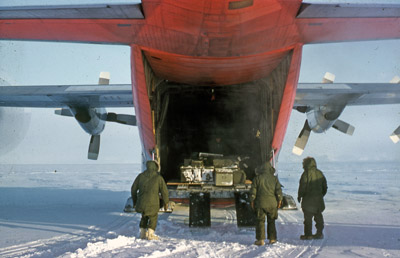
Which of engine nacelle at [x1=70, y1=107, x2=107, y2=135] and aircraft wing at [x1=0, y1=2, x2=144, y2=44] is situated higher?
aircraft wing at [x1=0, y1=2, x2=144, y2=44]

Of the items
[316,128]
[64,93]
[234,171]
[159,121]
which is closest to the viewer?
[234,171]

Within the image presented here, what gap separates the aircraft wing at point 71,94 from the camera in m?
9.62

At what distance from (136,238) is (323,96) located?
7.42 meters

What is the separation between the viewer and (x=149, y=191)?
18.3 ft

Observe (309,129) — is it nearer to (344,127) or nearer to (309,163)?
(344,127)

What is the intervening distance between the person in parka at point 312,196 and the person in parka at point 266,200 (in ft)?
1.95

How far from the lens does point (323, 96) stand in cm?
1007

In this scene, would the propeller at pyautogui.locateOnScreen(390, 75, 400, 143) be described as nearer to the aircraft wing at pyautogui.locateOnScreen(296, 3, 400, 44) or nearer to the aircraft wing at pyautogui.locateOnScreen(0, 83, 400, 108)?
the aircraft wing at pyautogui.locateOnScreen(0, 83, 400, 108)

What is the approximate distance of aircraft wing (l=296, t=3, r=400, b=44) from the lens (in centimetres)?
452

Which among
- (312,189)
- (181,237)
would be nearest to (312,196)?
(312,189)

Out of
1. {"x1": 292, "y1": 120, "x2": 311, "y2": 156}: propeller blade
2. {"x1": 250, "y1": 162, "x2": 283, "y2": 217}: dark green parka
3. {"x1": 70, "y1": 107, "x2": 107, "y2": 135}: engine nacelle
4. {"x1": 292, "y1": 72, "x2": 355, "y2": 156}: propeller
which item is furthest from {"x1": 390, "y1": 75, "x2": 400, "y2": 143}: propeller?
{"x1": 70, "y1": 107, "x2": 107, "y2": 135}: engine nacelle

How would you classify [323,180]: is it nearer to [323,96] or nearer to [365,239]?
[365,239]

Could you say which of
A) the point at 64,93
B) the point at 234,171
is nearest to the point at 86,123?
the point at 64,93

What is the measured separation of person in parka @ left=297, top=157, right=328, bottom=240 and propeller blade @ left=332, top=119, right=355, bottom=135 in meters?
6.73
